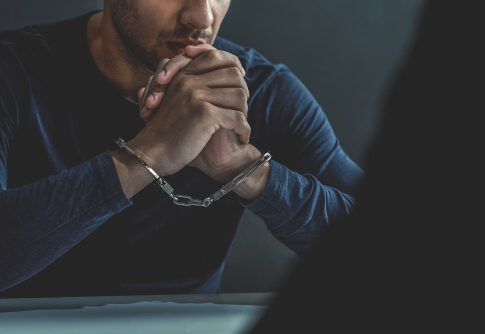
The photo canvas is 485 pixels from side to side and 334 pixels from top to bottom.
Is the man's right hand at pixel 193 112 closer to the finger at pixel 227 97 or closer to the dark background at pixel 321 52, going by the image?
the finger at pixel 227 97

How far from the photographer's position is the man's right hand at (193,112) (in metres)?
0.67

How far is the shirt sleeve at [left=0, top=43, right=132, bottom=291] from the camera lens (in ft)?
1.99

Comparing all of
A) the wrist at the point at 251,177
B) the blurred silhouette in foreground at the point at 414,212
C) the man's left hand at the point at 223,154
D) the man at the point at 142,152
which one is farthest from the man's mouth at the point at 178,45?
the blurred silhouette in foreground at the point at 414,212

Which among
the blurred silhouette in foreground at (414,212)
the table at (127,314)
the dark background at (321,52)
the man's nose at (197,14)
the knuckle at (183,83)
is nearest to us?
the blurred silhouette in foreground at (414,212)

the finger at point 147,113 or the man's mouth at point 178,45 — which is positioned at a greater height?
the man's mouth at point 178,45

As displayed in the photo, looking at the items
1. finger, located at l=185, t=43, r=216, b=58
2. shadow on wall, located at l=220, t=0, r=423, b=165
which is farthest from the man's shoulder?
finger, located at l=185, t=43, r=216, b=58

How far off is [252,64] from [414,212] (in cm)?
87

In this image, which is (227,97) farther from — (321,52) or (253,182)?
(321,52)

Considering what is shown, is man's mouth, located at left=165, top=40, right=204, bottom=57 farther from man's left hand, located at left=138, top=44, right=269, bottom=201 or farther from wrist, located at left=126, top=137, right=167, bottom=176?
wrist, located at left=126, top=137, right=167, bottom=176

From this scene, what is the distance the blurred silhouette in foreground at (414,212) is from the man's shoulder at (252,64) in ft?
2.70

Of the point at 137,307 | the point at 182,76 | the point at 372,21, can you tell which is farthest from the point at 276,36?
the point at 137,307

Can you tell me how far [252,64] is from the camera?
98 centimetres

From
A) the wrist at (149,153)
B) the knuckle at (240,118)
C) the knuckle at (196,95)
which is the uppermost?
the knuckle at (196,95)

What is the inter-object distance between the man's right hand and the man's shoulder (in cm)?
26
